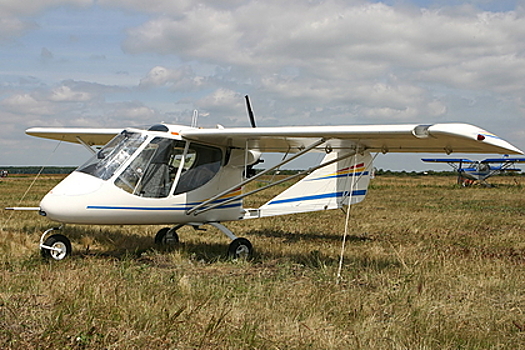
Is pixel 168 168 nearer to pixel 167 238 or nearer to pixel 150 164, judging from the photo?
pixel 150 164

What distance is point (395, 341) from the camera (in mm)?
4406

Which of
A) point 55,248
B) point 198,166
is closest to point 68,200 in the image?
point 55,248

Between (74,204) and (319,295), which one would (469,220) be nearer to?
(319,295)

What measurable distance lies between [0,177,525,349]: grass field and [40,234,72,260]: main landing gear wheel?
0.69 ft

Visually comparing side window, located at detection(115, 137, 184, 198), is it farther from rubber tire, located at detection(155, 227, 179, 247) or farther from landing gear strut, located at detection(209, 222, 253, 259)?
rubber tire, located at detection(155, 227, 179, 247)

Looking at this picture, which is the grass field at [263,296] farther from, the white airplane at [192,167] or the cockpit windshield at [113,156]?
the cockpit windshield at [113,156]

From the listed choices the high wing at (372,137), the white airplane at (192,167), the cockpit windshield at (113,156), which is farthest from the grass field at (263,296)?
the high wing at (372,137)

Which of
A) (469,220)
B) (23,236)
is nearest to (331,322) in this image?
(23,236)

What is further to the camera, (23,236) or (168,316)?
(23,236)

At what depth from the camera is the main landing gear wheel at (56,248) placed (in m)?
7.61

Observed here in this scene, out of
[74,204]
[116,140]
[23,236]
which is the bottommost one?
[23,236]

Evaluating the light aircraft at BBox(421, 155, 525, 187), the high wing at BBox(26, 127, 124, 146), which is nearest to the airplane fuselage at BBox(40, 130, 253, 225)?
the high wing at BBox(26, 127, 124, 146)

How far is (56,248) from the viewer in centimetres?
769

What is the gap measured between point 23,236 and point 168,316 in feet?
20.7
